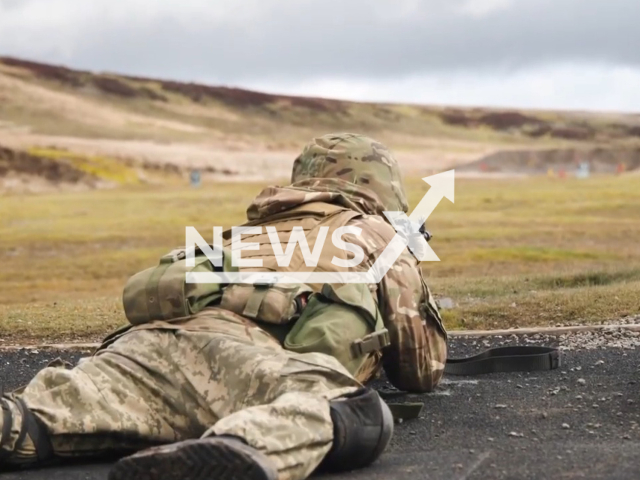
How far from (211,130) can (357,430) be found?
56.7 metres

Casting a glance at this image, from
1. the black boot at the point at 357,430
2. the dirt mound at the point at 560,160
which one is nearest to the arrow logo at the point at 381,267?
the black boot at the point at 357,430

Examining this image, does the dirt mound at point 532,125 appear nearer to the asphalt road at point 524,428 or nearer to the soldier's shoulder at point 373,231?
the asphalt road at point 524,428

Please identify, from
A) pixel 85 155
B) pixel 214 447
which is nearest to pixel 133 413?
pixel 214 447

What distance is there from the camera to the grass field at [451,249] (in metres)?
9.73

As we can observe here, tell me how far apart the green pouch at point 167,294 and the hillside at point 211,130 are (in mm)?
41556

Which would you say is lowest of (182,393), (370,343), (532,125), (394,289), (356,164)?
(532,125)

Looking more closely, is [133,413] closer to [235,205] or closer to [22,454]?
[22,454]

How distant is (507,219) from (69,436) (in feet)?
94.6

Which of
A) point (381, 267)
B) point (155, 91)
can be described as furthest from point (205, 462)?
point (155, 91)

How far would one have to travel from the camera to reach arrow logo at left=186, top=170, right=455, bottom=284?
5367 mm

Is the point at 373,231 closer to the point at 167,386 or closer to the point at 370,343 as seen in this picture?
the point at 370,343

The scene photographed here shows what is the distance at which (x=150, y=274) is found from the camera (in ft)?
17.4

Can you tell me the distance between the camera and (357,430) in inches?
181

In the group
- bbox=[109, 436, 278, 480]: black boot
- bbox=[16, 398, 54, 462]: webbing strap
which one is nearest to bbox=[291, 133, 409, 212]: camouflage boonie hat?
bbox=[16, 398, 54, 462]: webbing strap
